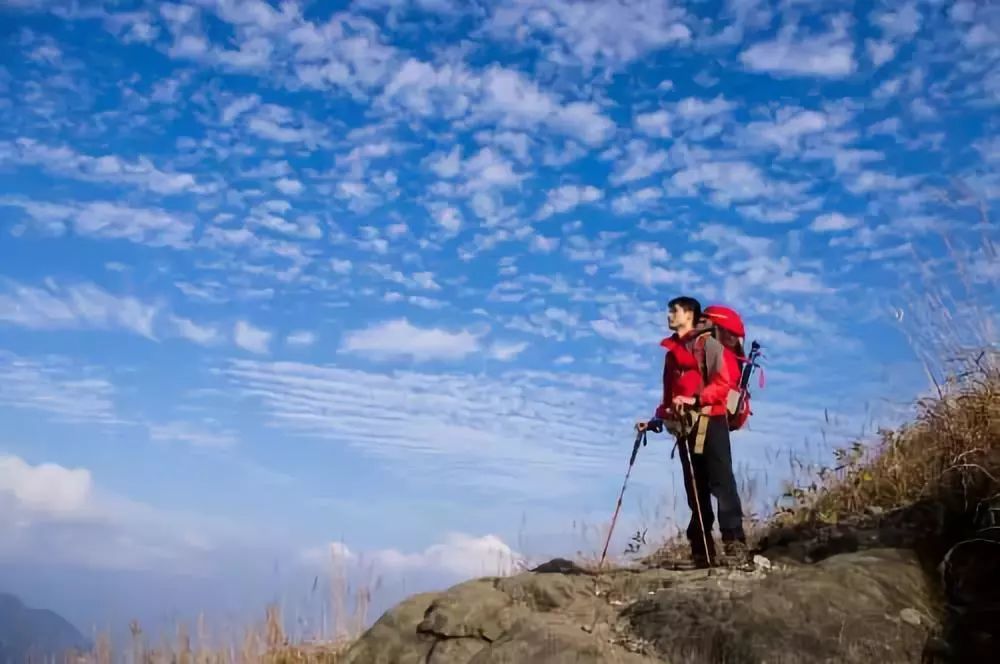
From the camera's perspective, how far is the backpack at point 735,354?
23.9 ft

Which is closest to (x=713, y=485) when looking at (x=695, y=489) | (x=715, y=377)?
(x=695, y=489)

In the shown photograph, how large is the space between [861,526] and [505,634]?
106 inches

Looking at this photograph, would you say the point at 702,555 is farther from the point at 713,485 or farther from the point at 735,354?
the point at 735,354

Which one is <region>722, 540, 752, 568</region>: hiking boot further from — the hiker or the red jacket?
the red jacket

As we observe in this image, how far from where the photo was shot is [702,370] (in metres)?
7.20

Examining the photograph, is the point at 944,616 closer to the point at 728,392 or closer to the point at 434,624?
the point at 728,392

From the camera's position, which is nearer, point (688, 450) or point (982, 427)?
point (982, 427)

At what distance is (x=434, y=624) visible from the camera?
247 inches

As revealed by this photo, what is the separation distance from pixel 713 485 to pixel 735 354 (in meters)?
1.05

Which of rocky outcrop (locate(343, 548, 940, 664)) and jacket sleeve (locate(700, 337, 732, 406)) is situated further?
jacket sleeve (locate(700, 337, 732, 406))

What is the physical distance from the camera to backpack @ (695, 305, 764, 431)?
7273 mm

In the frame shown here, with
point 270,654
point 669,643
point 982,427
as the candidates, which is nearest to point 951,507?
point 982,427

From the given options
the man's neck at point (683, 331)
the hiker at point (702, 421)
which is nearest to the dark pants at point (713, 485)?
the hiker at point (702, 421)

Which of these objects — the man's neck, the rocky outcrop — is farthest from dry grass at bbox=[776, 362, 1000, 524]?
the man's neck
